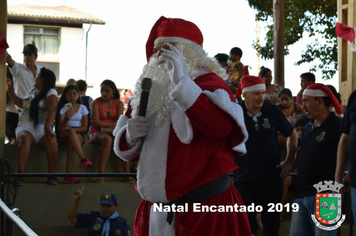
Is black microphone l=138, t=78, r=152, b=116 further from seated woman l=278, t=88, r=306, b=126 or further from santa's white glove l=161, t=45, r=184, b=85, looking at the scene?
seated woman l=278, t=88, r=306, b=126

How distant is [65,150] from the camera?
6.43 meters

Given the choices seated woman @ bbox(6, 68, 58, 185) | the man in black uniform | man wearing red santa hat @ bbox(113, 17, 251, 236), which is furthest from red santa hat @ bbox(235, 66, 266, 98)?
seated woman @ bbox(6, 68, 58, 185)

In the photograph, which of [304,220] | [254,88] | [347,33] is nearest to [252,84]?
[254,88]

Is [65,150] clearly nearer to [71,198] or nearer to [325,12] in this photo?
[71,198]

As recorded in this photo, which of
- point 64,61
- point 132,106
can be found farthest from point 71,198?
point 64,61

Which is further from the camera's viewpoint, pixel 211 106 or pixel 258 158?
pixel 258 158

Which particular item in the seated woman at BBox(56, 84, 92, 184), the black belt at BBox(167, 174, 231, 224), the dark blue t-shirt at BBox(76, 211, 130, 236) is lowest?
the dark blue t-shirt at BBox(76, 211, 130, 236)

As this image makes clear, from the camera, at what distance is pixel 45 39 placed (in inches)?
1068

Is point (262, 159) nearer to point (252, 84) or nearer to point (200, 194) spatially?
point (252, 84)

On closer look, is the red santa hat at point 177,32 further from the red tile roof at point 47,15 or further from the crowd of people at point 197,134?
the red tile roof at point 47,15

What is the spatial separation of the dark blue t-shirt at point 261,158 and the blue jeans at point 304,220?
15.1 inches

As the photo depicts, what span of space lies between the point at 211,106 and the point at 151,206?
67cm

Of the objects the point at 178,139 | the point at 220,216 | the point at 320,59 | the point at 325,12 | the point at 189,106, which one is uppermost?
the point at 325,12

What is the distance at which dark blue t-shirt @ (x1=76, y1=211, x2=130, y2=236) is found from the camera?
17.0 ft
